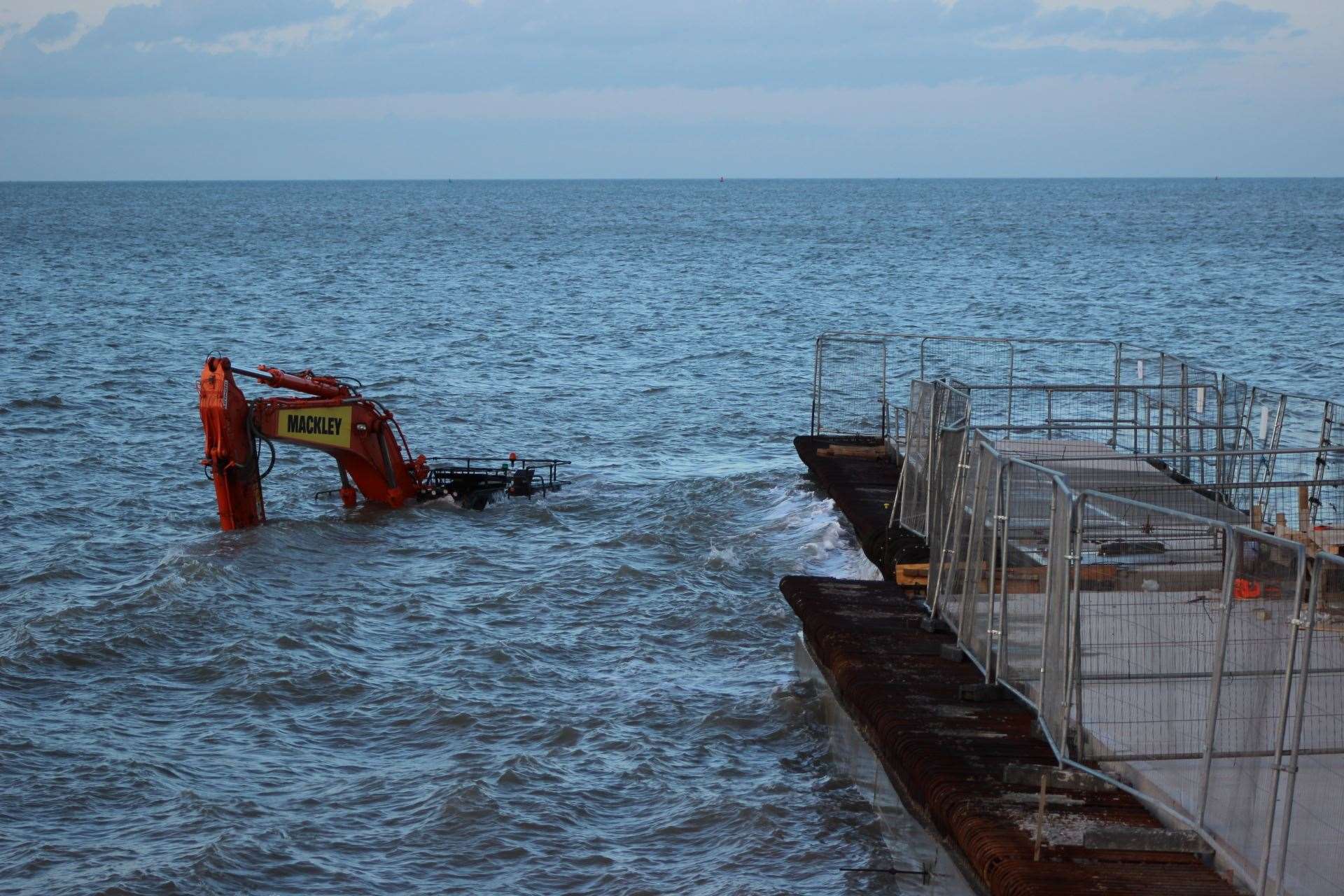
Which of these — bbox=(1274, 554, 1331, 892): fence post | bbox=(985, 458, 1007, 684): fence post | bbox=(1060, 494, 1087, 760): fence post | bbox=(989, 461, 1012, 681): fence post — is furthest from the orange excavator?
bbox=(1274, 554, 1331, 892): fence post

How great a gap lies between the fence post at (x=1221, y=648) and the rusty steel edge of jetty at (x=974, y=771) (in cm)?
49

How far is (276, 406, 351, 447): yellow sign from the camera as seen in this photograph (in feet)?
63.1

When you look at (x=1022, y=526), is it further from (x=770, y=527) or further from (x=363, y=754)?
(x=770, y=527)

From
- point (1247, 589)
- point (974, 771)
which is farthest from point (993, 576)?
point (1247, 589)

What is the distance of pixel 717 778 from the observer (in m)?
11.9

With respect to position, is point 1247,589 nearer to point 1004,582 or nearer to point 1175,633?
point 1175,633

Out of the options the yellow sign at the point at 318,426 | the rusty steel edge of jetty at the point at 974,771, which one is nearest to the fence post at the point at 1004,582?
the rusty steel edge of jetty at the point at 974,771

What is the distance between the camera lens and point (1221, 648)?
6.67m

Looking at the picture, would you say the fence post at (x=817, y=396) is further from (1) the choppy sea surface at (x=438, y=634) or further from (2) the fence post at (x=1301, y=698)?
(2) the fence post at (x=1301, y=698)

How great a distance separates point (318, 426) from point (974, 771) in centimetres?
1326

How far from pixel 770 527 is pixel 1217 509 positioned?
1000cm

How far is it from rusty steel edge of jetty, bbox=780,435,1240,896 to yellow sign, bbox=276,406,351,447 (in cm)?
878

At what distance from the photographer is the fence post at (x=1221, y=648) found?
652cm

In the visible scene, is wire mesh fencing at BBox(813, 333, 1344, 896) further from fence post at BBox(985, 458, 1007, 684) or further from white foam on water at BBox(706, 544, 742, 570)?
white foam on water at BBox(706, 544, 742, 570)
